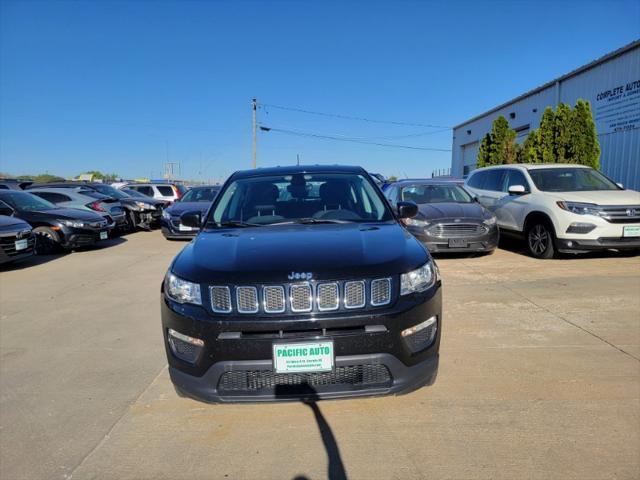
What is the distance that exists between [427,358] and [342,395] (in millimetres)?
556

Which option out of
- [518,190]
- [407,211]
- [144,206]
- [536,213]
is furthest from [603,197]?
[144,206]

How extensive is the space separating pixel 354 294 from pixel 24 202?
402 inches

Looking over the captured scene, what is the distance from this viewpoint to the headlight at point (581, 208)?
719cm

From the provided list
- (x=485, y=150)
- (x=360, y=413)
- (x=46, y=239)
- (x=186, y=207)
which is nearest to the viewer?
(x=360, y=413)

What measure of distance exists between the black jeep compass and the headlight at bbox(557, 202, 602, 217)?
223 inches

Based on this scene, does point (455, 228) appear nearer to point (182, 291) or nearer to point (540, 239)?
point (540, 239)

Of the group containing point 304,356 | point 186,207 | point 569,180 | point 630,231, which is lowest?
point 304,356

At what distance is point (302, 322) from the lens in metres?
2.42

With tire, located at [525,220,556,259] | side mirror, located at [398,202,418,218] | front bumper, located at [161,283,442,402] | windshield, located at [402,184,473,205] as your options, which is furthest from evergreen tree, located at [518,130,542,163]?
front bumper, located at [161,283,442,402]

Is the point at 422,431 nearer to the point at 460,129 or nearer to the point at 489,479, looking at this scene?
the point at 489,479

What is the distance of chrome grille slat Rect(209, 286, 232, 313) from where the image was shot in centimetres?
249

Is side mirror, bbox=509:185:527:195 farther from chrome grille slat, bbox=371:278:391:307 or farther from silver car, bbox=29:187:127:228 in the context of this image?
silver car, bbox=29:187:127:228

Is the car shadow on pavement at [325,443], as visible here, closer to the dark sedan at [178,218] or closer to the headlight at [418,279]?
the headlight at [418,279]

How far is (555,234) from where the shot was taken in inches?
297
